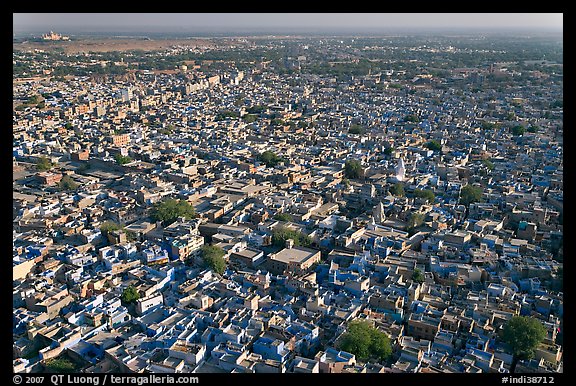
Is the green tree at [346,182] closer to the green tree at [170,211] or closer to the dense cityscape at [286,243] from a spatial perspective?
the dense cityscape at [286,243]

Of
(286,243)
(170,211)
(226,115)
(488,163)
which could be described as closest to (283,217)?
(286,243)

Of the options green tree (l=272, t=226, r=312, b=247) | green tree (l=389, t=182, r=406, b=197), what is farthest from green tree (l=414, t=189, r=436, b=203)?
green tree (l=272, t=226, r=312, b=247)

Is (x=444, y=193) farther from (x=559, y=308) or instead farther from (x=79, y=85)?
(x=79, y=85)

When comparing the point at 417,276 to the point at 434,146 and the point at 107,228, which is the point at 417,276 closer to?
the point at 107,228

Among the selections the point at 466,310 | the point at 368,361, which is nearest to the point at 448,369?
the point at 368,361

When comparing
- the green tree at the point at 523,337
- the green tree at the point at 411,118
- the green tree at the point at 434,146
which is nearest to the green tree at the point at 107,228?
the green tree at the point at 523,337
